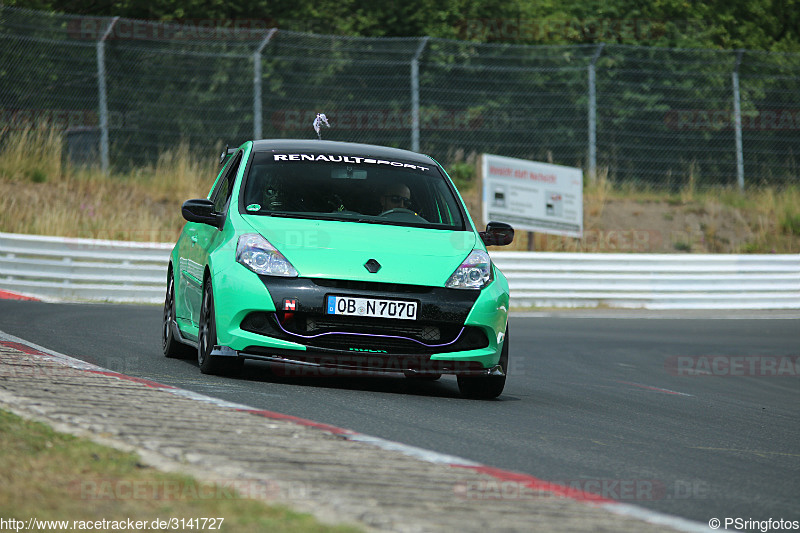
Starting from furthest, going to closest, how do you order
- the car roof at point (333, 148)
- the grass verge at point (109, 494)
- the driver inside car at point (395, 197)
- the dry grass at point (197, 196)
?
the dry grass at point (197, 196), the car roof at point (333, 148), the driver inside car at point (395, 197), the grass verge at point (109, 494)

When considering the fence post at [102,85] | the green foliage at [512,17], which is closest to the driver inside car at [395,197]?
the fence post at [102,85]

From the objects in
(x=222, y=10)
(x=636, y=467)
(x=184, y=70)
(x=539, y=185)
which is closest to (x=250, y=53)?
(x=184, y=70)

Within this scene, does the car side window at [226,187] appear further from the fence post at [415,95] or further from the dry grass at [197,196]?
the fence post at [415,95]

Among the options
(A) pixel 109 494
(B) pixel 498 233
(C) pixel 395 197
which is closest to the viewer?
(A) pixel 109 494

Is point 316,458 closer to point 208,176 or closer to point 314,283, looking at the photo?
point 314,283

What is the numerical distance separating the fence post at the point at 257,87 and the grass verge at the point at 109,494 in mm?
17861

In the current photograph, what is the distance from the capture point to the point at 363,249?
7.55m

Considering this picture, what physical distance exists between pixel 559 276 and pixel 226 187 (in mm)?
10747

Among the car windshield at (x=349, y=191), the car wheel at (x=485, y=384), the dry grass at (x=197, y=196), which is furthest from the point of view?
the dry grass at (x=197, y=196)

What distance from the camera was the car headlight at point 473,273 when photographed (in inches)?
300

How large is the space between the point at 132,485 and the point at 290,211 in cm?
435

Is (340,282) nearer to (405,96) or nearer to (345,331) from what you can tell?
(345,331)

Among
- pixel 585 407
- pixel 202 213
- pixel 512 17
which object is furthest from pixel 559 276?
pixel 512 17

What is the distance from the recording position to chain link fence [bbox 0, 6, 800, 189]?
2180 cm
